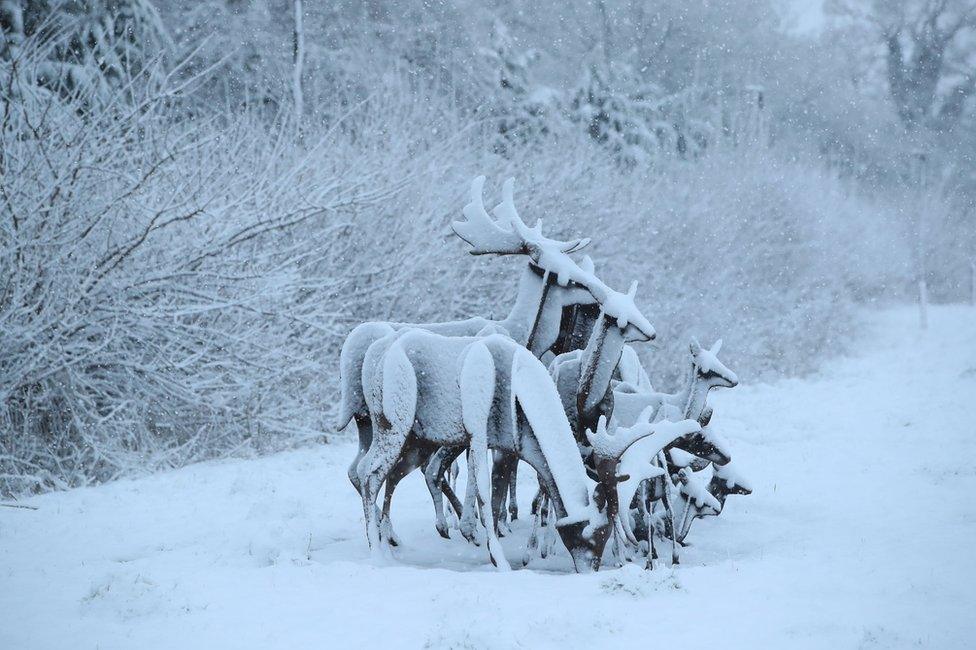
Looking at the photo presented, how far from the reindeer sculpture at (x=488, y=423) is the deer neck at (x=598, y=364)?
0.44ft

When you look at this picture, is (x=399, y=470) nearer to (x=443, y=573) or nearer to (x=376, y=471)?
(x=376, y=471)

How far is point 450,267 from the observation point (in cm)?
1232

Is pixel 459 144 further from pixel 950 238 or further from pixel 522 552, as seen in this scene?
pixel 950 238

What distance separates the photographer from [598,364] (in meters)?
5.07

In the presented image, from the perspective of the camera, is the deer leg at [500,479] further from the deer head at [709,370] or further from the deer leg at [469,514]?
the deer head at [709,370]

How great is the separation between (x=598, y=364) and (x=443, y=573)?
63.3 inches

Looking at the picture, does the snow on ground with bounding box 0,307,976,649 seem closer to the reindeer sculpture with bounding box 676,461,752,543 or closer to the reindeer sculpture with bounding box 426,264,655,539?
the reindeer sculpture with bounding box 676,461,752,543

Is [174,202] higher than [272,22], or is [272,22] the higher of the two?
[272,22]

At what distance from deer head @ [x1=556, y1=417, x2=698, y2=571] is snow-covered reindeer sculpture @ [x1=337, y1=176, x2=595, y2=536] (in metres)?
0.94

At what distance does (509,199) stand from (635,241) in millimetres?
11701

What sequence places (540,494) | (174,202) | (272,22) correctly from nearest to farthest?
1. (540,494)
2. (174,202)
3. (272,22)

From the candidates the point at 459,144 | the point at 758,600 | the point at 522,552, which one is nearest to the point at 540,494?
the point at 522,552

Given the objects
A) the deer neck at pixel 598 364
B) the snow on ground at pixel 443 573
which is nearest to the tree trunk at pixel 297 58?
the snow on ground at pixel 443 573

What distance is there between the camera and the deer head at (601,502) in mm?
4598
